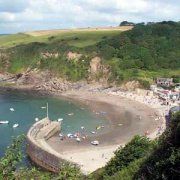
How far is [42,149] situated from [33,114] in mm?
34960

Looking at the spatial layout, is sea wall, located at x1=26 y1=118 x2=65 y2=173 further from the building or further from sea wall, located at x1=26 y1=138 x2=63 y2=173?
the building

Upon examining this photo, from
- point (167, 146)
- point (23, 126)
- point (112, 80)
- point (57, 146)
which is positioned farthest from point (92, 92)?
point (167, 146)

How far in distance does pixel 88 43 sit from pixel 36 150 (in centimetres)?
9586

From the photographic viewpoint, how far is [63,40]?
161 meters

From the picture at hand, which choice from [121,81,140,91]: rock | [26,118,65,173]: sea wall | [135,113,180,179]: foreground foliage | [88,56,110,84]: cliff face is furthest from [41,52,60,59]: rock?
Result: [135,113,180,179]: foreground foliage

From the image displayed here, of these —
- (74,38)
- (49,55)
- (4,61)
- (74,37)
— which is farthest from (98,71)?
(4,61)

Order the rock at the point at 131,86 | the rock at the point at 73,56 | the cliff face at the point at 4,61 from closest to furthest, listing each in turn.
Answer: the rock at the point at 131,86 → the rock at the point at 73,56 → the cliff face at the point at 4,61

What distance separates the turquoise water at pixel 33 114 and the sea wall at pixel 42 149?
379 centimetres

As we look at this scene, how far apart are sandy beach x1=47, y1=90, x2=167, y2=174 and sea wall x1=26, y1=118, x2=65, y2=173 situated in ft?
4.65

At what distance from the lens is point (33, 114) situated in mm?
93750

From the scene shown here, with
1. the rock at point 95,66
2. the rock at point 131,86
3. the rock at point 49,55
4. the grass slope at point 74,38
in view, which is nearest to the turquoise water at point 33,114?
the rock at point 131,86

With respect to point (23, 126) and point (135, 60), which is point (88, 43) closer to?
point (135, 60)

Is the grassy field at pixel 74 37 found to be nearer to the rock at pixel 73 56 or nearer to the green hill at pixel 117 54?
the green hill at pixel 117 54

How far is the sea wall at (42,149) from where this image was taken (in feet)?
185
